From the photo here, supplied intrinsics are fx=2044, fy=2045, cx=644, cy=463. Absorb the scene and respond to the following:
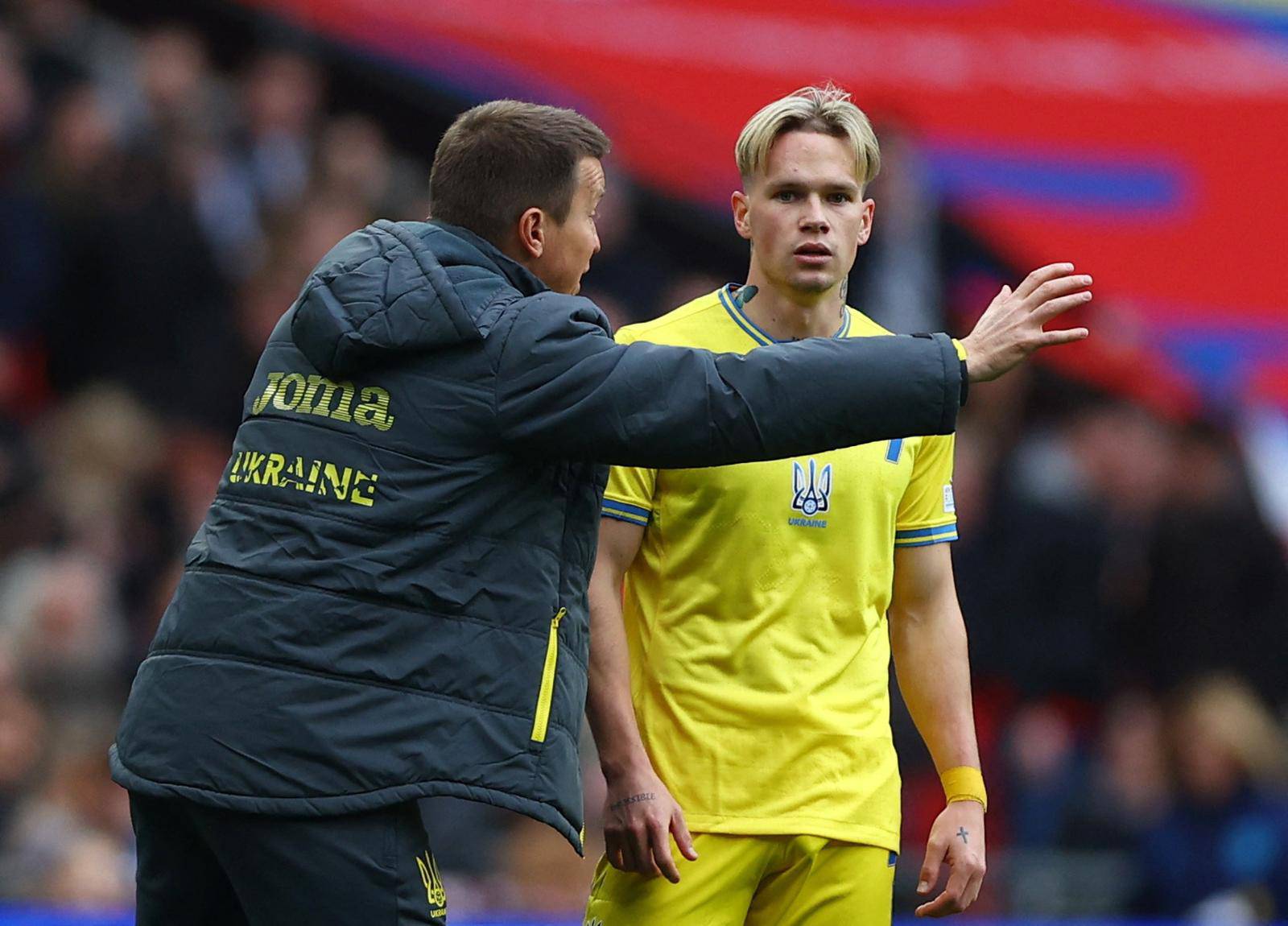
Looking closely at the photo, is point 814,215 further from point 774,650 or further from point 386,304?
point 386,304

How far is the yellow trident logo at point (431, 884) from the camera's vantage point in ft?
11.8

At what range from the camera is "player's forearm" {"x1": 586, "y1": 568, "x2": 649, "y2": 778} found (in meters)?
4.09

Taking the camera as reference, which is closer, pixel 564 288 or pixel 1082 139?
pixel 564 288

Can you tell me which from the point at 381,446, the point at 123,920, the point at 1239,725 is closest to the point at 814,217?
the point at 381,446

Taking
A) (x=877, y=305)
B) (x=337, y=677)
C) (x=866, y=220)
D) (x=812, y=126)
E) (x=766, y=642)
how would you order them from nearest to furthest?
(x=337, y=677)
(x=766, y=642)
(x=812, y=126)
(x=866, y=220)
(x=877, y=305)

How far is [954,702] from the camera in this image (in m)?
4.46

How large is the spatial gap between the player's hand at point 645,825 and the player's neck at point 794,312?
1.00m

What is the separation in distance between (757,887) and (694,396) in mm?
1233

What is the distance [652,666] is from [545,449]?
0.87 metres

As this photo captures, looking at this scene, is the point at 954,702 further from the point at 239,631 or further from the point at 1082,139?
the point at 1082,139

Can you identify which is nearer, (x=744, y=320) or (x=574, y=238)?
(x=574, y=238)

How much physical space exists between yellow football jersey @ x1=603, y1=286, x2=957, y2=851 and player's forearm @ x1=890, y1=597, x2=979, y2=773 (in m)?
0.17

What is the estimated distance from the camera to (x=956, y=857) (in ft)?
14.2

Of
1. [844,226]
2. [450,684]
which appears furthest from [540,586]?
[844,226]
